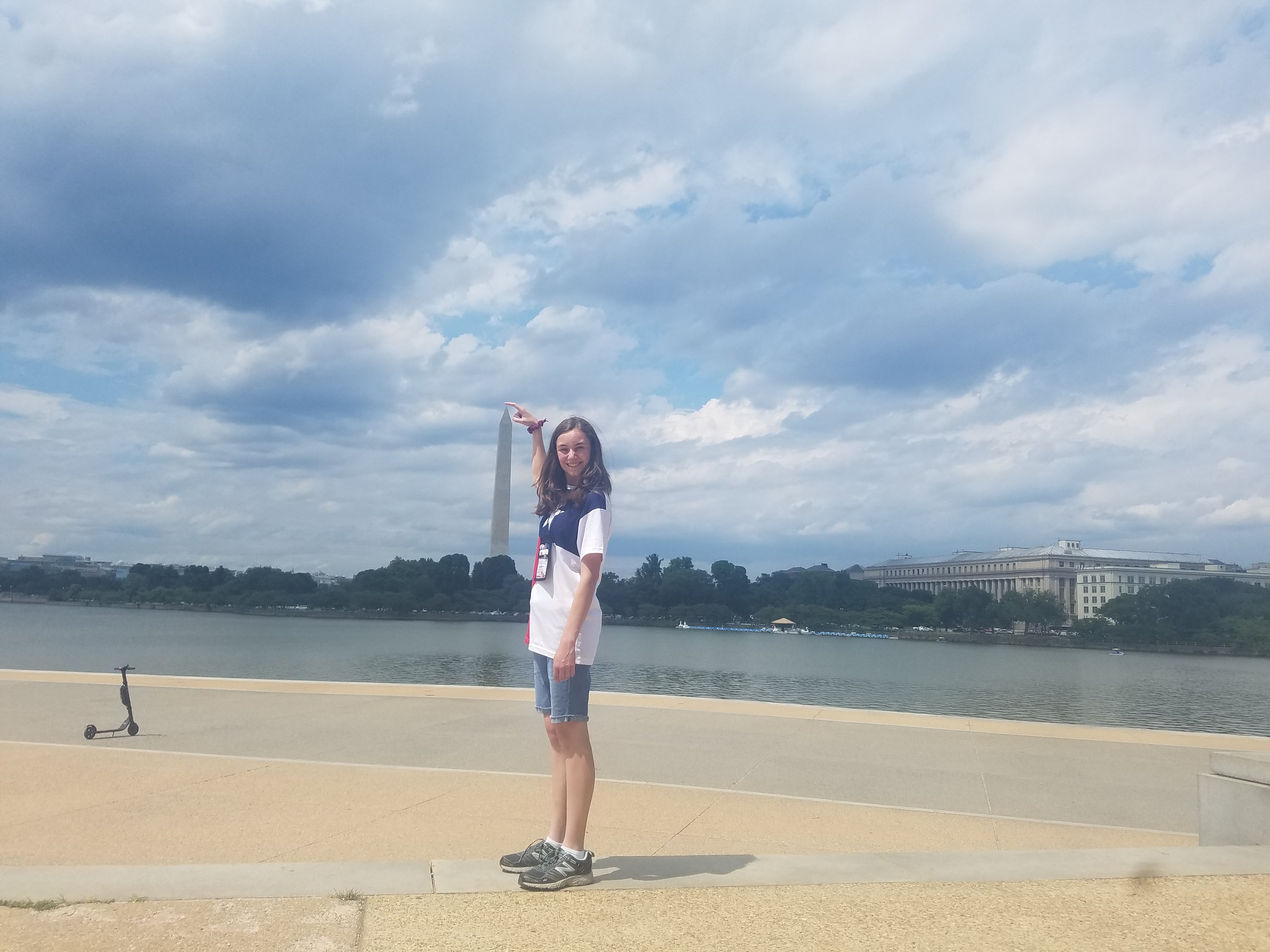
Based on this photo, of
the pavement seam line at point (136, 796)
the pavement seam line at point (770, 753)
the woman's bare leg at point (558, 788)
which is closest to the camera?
the woman's bare leg at point (558, 788)

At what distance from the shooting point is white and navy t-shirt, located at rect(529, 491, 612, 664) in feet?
15.3

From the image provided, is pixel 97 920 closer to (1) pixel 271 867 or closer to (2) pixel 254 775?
(1) pixel 271 867

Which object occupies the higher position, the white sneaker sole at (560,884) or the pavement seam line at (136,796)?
the white sneaker sole at (560,884)

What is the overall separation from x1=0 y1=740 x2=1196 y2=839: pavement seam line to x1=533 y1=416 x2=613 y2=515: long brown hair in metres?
3.42

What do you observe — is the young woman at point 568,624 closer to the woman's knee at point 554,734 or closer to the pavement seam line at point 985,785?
the woman's knee at point 554,734

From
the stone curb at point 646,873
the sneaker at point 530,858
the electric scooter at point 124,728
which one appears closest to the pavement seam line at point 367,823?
the stone curb at point 646,873

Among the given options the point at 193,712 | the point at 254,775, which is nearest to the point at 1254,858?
the point at 254,775

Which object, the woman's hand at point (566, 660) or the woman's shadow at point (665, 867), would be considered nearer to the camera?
the woman's hand at point (566, 660)

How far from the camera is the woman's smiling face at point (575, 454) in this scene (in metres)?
4.88

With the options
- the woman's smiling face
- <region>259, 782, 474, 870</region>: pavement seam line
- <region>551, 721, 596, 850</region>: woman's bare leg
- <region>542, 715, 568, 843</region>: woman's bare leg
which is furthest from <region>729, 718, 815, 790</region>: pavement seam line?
the woman's smiling face

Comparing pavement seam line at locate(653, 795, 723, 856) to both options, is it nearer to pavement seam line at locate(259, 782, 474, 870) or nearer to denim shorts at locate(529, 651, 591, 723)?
denim shorts at locate(529, 651, 591, 723)

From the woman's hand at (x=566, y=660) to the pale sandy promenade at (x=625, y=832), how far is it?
0.91 metres

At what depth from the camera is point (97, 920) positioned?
12.5 ft

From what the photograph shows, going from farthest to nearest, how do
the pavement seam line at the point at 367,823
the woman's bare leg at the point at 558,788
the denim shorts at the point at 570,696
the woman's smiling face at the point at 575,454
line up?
the pavement seam line at the point at 367,823
the woman's smiling face at the point at 575,454
the woman's bare leg at the point at 558,788
the denim shorts at the point at 570,696
